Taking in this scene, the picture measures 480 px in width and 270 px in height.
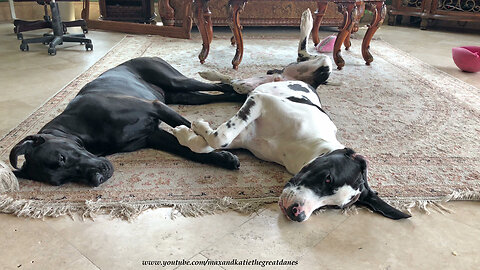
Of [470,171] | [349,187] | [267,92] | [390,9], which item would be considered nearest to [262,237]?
[349,187]

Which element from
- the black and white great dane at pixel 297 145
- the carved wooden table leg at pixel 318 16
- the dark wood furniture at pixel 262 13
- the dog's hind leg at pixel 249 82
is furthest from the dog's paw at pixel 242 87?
the dark wood furniture at pixel 262 13

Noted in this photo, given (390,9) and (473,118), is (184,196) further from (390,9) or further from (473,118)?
(390,9)

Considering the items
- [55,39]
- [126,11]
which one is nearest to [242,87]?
[55,39]

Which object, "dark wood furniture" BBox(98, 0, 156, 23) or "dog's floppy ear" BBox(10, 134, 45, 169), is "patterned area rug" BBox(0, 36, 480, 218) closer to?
"dog's floppy ear" BBox(10, 134, 45, 169)

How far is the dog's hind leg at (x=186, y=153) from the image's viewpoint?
5.81ft

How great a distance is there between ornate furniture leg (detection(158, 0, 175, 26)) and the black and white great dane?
11.2 feet

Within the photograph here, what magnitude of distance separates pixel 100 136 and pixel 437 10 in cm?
589

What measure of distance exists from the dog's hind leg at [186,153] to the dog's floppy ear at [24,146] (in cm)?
55

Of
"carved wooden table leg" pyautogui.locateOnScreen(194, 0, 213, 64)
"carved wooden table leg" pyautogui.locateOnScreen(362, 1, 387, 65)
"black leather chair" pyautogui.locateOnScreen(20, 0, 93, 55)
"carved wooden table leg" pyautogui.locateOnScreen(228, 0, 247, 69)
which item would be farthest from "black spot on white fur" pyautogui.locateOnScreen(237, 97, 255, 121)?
"black leather chair" pyautogui.locateOnScreen(20, 0, 93, 55)

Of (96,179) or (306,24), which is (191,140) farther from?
(306,24)

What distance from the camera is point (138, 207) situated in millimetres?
1494

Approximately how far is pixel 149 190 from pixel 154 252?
1.29ft

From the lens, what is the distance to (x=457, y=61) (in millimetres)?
3590

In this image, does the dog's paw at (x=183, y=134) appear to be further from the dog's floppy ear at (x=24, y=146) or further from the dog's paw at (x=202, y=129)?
the dog's floppy ear at (x=24, y=146)
